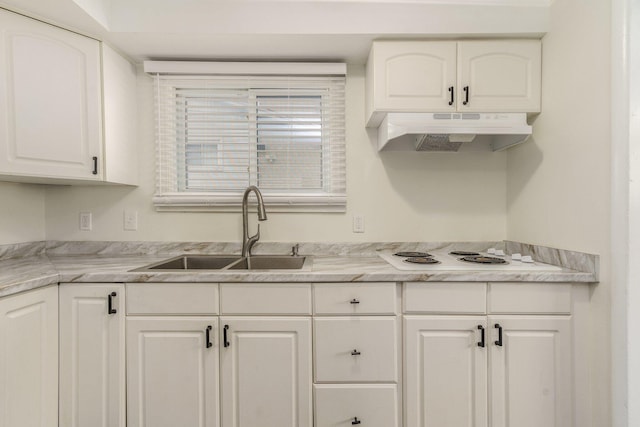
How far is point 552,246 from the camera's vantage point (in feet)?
5.27

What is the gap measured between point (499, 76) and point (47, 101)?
2.41m

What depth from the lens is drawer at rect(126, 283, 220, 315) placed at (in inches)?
56.1

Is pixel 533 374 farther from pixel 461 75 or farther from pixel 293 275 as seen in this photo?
pixel 461 75

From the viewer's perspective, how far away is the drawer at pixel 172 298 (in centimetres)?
142

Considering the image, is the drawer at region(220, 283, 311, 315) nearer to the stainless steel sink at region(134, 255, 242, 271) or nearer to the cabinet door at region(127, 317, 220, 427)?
the cabinet door at region(127, 317, 220, 427)

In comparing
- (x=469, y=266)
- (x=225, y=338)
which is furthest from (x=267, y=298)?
(x=469, y=266)

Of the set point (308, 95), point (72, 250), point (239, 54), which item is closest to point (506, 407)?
point (308, 95)

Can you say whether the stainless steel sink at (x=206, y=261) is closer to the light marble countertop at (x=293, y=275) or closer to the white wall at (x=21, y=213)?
the light marble countertop at (x=293, y=275)

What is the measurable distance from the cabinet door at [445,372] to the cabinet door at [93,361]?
136cm

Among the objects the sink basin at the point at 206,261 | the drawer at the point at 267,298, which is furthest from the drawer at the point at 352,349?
the sink basin at the point at 206,261

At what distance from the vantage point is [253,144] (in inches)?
79.2

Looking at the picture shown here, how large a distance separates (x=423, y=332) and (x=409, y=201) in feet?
2.95

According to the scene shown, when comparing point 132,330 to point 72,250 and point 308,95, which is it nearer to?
point 72,250

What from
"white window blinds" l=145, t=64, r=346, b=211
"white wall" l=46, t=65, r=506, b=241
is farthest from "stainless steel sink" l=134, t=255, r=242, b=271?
"white window blinds" l=145, t=64, r=346, b=211
